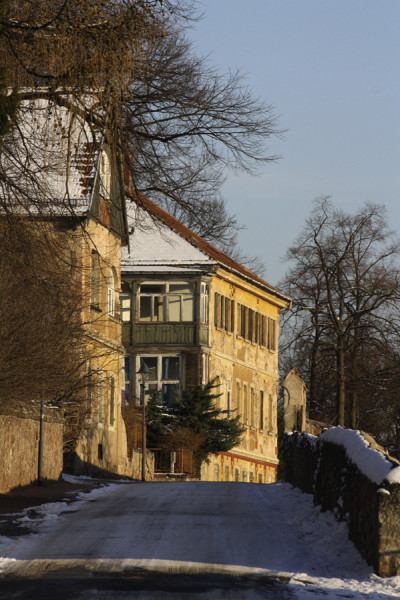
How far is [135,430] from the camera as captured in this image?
1630 inches

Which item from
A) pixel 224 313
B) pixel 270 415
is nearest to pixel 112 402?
pixel 224 313

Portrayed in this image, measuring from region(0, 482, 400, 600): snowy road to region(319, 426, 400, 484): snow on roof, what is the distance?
2.96ft

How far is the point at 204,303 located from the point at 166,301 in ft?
5.22

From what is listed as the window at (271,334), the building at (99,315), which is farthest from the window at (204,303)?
the building at (99,315)

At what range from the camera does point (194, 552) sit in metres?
13.0

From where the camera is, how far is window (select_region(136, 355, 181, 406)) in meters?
51.1

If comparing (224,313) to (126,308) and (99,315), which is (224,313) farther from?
(99,315)

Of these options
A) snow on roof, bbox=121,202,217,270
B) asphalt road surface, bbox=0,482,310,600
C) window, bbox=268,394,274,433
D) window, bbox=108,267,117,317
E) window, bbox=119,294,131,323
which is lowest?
asphalt road surface, bbox=0,482,310,600

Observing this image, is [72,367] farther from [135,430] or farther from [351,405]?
[351,405]

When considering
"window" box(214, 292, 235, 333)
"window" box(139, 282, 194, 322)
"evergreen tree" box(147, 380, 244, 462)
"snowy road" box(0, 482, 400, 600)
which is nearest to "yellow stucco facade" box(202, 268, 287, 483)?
"window" box(214, 292, 235, 333)

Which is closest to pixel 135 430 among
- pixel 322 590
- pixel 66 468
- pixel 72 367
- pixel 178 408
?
pixel 178 408

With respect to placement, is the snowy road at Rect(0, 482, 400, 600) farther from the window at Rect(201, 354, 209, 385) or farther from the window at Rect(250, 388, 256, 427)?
the window at Rect(250, 388, 256, 427)

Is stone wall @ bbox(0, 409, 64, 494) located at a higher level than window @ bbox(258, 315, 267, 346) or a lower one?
lower

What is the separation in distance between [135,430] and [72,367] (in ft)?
54.9
